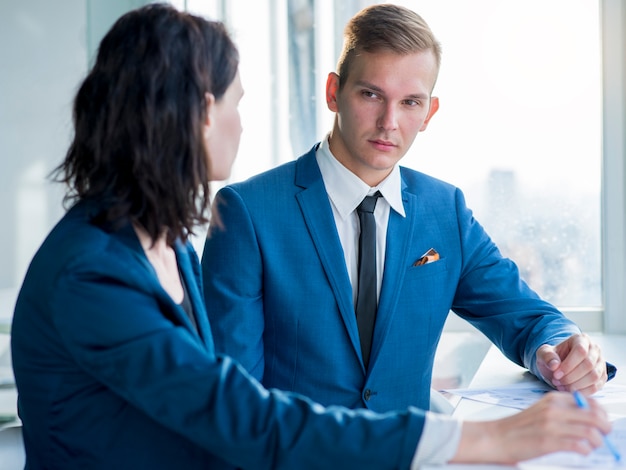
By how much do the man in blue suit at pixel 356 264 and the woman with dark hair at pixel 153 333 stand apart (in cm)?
53

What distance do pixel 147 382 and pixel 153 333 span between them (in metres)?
0.06

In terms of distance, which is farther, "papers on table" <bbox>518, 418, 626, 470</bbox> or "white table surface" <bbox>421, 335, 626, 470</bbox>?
"white table surface" <bbox>421, 335, 626, 470</bbox>

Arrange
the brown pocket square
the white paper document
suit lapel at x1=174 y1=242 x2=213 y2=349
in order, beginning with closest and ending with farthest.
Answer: suit lapel at x1=174 y1=242 x2=213 y2=349 < the white paper document < the brown pocket square

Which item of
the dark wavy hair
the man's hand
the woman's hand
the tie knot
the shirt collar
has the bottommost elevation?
the man's hand

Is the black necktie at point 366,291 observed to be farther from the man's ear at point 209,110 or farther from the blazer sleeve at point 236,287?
the man's ear at point 209,110

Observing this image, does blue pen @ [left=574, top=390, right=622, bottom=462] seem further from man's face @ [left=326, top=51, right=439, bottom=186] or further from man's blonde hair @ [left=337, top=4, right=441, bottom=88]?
man's blonde hair @ [left=337, top=4, right=441, bottom=88]

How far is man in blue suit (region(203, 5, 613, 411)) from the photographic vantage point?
1.81 metres

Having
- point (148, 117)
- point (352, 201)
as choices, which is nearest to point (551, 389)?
point (352, 201)

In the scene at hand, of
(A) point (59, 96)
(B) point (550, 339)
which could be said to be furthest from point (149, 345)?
(A) point (59, 96)

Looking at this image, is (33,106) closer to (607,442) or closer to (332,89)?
(332,89)

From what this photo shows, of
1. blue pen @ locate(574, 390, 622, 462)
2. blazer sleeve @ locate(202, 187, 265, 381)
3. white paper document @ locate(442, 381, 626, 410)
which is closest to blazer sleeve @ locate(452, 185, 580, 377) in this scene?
white paper document @ locate(442, 381, 626, 410)

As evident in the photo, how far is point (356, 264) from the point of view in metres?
1.86

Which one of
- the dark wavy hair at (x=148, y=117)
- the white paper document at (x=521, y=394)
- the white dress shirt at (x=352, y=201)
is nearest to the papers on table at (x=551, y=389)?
the white paper document at (x=521, y=394)

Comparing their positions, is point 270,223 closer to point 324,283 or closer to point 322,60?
point 324,283
